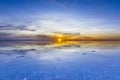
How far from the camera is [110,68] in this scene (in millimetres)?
35062

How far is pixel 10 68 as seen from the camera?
114ft

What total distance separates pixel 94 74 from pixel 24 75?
8937 millimetres

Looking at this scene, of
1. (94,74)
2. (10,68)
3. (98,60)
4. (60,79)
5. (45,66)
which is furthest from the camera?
(98,60)

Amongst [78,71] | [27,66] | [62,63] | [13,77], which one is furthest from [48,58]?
[13,77]

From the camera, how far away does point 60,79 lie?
2939 cm

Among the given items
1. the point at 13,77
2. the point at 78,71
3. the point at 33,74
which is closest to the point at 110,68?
the point at 78,71

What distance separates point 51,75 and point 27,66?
662 cm

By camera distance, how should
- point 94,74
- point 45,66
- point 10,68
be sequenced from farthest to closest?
point 45,66 < point 10,68 < point 94,74

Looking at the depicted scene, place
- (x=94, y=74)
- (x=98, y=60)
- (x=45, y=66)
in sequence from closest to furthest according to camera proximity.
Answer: (x=94, y=74)
(x=45, y=66)
(x=98, y=60)

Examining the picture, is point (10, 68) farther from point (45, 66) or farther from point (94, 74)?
point (94, 74)

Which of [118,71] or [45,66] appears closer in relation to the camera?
[118,71]

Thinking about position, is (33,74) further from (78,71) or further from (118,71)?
(118,71)

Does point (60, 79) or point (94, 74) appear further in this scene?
point (94, 74)

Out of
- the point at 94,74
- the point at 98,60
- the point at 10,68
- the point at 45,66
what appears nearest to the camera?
the point at 94,74
